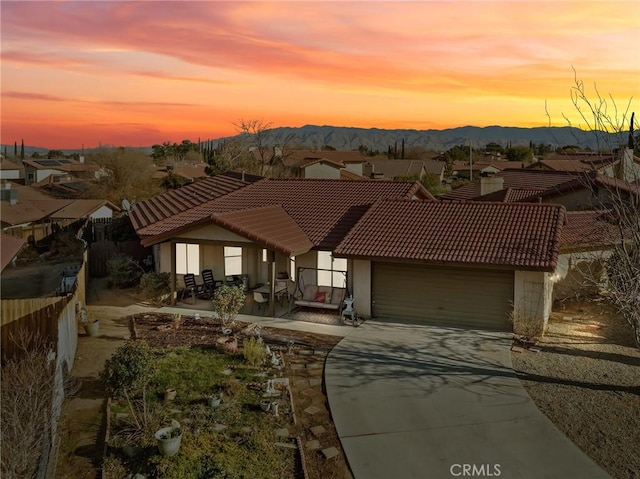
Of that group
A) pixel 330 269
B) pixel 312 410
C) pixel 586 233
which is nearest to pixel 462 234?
pixel 330 269

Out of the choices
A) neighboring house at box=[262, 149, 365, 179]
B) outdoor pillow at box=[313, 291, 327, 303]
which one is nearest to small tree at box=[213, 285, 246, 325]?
outdoor pillow at box=[313, 291, 327, 303]

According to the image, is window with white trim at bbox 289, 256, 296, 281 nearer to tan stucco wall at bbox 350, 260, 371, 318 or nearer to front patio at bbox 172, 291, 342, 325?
front patio at bbox 172, 291, 342, 325

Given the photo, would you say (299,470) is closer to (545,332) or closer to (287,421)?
(287,421)

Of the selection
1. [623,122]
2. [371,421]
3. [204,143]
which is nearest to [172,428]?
[371,421]

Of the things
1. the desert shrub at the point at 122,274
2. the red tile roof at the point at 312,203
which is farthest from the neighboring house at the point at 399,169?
the desert shrub at the point at 122,274

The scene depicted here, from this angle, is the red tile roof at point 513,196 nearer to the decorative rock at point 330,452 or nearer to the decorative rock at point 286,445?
the decorative rock at point 330,452
